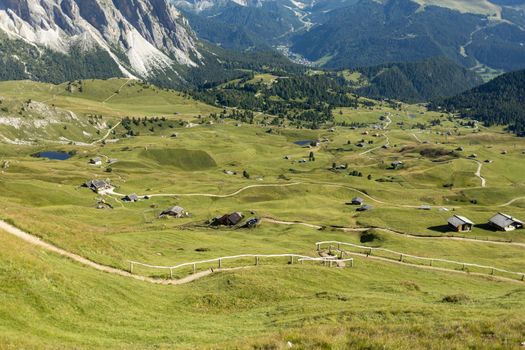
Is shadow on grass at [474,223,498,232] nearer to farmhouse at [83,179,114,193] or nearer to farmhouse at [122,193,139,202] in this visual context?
farmhouse at [122,193,139,202]

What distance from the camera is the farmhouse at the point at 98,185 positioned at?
171375 millimetres

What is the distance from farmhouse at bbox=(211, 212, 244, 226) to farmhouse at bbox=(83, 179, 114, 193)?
7773 centimetres

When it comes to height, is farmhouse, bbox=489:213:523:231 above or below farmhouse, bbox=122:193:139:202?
above

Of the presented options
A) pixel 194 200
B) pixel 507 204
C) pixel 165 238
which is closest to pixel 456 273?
pixel 165 238

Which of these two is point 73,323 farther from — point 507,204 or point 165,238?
point 507,204

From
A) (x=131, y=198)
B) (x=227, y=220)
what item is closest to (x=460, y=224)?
(x=227, y=220)

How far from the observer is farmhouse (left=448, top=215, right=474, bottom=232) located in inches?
4815

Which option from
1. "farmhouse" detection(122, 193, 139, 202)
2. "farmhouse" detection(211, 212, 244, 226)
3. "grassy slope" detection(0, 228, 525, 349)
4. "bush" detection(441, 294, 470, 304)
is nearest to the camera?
"grassy slope" detection(0, 228, 525, 349)

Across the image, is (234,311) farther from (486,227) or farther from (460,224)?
(486,227)

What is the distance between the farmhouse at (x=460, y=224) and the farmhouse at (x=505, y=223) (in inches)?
290

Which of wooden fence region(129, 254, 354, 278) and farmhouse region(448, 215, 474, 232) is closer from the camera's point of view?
Answer: wooden fence region(129, 254, 354, 278)

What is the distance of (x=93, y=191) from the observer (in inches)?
6678

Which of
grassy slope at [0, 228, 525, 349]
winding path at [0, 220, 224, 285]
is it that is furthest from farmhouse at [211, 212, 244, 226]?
winding path at [0, 220, 224, 285]

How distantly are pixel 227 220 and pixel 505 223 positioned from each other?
265 ft
